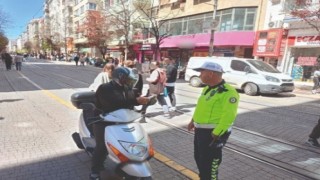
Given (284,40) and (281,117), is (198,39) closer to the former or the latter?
(284,40)

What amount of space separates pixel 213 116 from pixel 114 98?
1.17 meters

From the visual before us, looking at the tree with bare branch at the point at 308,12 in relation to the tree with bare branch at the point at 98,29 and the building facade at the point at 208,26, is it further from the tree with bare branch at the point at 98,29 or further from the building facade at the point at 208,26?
the tree with bare branch at the point at 98,29

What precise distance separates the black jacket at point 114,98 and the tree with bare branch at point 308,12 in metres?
15.5

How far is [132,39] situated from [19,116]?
3176 centimetres

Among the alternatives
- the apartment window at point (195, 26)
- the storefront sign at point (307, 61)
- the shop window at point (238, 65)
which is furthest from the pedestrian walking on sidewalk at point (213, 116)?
the apartment window at point (195, 26)

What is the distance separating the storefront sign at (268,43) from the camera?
65.5ft

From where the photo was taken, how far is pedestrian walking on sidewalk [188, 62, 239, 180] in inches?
114

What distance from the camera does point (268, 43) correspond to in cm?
2045

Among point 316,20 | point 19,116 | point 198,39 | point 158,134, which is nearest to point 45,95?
point 19,116

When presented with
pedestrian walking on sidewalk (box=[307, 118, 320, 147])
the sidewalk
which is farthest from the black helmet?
the sidewalk

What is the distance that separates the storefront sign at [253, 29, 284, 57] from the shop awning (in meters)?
0.72

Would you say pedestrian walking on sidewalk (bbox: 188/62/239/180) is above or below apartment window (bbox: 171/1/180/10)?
below

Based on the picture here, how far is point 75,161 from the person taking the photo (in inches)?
172

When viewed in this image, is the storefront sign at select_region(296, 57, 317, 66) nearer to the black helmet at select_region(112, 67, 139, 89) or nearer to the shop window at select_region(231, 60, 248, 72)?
the shop window at select_region(231, 60, 248, 72)
